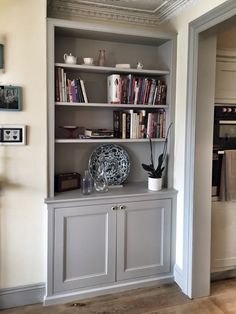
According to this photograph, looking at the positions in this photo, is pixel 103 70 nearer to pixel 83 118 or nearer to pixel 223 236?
pixel 83 118

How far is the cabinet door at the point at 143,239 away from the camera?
2.65 m

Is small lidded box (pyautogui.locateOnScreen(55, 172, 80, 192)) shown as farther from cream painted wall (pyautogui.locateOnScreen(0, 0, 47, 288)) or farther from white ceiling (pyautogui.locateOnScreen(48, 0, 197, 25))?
white ceiling (pyautogui.locateOnScreen(48, 0, 197, 25))

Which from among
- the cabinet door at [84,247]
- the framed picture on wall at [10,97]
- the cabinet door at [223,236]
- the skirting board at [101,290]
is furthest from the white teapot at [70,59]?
the skirting board at [101,290]

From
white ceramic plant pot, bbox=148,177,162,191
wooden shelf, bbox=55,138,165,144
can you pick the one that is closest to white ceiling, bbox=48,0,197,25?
wooden shelf, bbox=55,138,165,144

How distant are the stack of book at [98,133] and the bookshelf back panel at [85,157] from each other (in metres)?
0.20

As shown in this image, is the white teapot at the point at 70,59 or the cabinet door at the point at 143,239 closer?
the white teapot at the point at 70,59

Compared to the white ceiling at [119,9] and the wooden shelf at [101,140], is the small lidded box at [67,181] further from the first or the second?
the white ceiling at [119,9]

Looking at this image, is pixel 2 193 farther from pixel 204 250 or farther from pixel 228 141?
pixel 228 141

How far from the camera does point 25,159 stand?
7.88 ft

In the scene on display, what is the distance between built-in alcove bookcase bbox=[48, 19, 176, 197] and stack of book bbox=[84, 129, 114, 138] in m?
0.05

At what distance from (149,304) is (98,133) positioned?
1462 mm

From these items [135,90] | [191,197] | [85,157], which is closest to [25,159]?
[85,157]

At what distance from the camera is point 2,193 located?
2363 mm

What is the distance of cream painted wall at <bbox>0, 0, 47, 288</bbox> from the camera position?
2.31 meters
